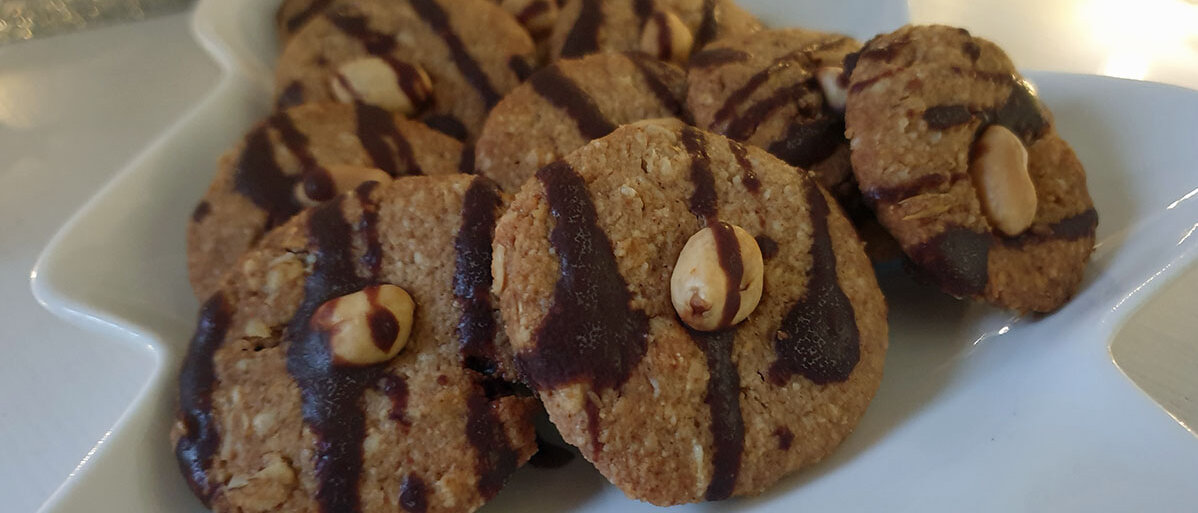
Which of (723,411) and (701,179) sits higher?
(701,179)

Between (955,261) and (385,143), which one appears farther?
(385,143)

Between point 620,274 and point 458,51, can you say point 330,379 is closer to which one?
point 620,274

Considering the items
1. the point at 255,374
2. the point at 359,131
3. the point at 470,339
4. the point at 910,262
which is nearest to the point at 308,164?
the point at 359,131

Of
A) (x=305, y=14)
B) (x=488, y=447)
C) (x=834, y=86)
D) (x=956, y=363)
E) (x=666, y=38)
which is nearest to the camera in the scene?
(x=488, y=447)

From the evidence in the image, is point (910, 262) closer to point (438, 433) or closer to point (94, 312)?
point (438, 433)

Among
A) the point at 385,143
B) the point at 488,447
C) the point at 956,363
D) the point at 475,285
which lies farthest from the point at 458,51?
the point at 956,363

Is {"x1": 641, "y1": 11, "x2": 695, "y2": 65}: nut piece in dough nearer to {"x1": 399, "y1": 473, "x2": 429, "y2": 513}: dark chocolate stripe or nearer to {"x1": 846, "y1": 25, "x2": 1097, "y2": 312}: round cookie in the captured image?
{"x1": 846, "y1": 25, "x2": 1097, "y2": 312}: round cookie

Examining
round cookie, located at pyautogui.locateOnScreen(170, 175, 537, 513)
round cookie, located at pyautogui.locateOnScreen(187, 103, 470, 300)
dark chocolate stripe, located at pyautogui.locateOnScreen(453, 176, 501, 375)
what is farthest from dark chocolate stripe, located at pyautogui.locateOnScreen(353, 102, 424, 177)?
dark chocolate stripe, located at pyautogui.locateOnScreen(453, 176, 501, 375)
